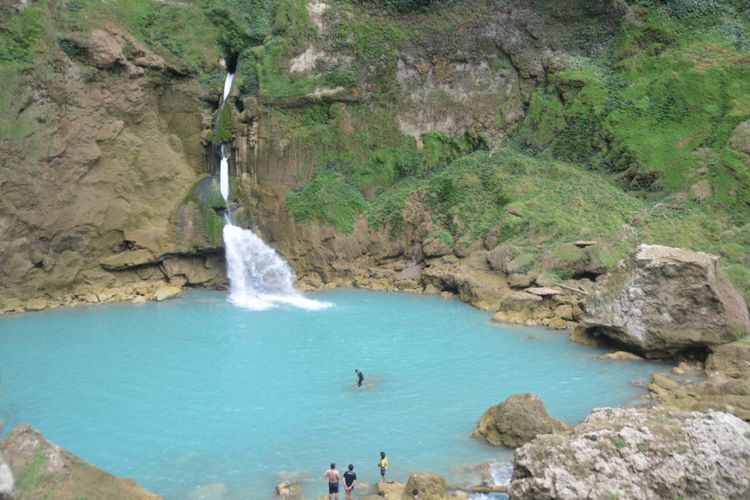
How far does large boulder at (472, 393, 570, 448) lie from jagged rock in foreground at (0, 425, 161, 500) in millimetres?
8560

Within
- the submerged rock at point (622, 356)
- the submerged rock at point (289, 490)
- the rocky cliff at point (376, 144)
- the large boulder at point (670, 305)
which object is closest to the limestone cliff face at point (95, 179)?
the rocky cliff at point (376, 144)

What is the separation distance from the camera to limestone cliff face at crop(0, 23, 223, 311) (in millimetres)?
28922

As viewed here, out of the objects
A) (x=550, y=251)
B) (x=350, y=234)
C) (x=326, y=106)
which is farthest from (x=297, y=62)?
(x=550, y=251)

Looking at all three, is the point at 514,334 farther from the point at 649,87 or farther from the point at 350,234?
the point at 649,87

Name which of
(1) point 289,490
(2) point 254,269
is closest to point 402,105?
(2) point 254,269

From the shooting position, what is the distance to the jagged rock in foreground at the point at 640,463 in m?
10.4

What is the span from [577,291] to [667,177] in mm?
11470

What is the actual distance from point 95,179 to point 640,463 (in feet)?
93.1

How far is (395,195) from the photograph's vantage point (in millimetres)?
35219

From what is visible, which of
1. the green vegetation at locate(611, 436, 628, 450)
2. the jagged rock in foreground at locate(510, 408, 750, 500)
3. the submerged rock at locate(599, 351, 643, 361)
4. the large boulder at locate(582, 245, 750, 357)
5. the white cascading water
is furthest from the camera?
the white cascading water

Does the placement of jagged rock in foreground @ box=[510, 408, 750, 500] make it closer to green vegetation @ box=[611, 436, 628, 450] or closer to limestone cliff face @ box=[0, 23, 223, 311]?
green vegetation @ box=[611, 436, 628, 450]

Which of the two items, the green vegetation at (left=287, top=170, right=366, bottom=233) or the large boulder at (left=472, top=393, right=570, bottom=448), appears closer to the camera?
the large boulder at (left=472, top=393, right=570, bottom=448)

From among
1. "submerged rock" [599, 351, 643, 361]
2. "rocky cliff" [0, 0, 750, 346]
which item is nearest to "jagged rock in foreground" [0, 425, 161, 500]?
"submerged rock" [599, 351, 643, 361]

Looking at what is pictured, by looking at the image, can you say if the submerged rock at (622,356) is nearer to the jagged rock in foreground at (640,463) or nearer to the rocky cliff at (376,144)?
the rocky cliff at (376,144)
